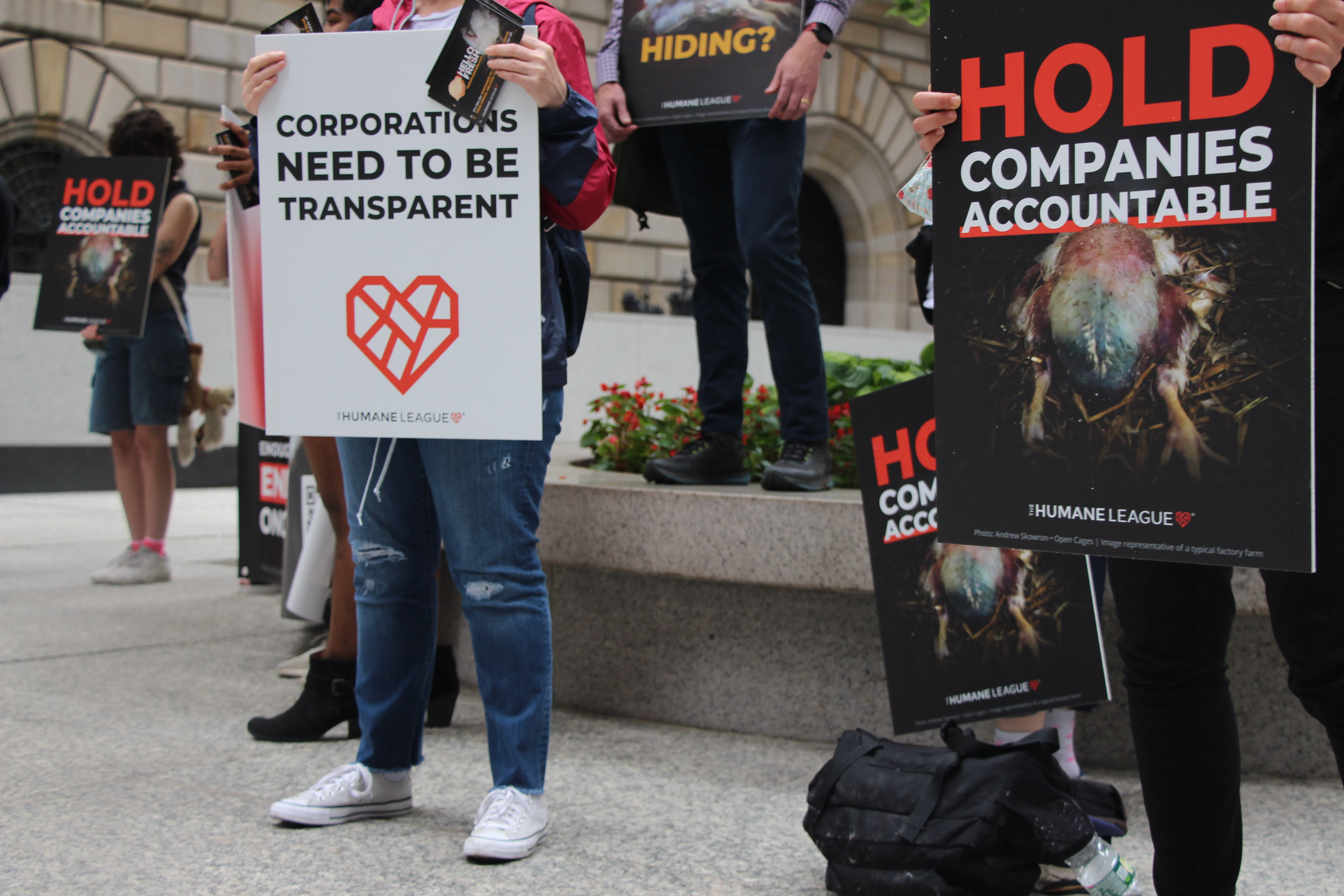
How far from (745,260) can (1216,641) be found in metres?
1.94

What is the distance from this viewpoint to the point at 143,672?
11.9ft

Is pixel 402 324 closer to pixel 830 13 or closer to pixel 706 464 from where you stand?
pixel 706 464

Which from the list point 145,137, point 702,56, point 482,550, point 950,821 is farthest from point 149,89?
point 950,821

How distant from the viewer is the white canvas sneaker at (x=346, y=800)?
2.31 metres

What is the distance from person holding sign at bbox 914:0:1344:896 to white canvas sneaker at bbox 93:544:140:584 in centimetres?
468

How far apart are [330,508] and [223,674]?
3.23 feet

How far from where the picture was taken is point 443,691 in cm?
306

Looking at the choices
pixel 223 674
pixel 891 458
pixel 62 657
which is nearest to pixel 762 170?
Result: pixel 891 458

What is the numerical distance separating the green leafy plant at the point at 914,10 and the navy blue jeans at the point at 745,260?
1227 millimetres

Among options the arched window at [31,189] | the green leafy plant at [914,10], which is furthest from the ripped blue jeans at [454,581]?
the arched window at [31,189]

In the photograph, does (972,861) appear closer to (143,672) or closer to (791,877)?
(791,877)

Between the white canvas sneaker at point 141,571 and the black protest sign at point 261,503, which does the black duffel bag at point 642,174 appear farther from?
the white canvas sneaker at point 141,571

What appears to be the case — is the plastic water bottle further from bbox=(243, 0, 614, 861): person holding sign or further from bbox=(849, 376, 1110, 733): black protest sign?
bbox=(243, 0, 614, 861): person holding sign

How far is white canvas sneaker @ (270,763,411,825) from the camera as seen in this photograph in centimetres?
231
